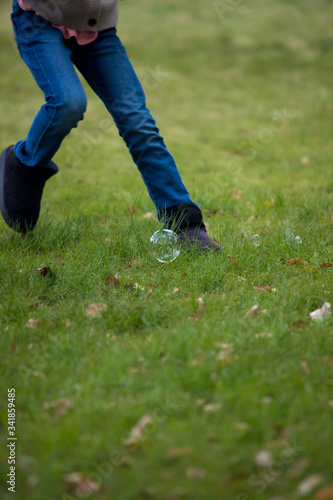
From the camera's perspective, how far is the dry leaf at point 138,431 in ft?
5.57

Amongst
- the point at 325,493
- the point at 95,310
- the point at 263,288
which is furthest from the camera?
the point at 263,288

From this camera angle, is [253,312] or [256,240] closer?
[253,312]

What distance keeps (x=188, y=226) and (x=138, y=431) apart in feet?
5.33

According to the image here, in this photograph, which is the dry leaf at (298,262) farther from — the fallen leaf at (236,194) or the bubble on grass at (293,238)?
the fallen leaf at (236,194)

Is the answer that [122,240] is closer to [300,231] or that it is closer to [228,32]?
[300,231]

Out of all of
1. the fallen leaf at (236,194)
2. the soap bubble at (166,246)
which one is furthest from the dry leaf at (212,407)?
the fallen leaf at (236,194)

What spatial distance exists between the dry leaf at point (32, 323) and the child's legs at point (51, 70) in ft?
3.79

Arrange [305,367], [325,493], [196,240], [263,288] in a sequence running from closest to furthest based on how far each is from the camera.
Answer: [325,493], [305,367], [263,288], [196,240]

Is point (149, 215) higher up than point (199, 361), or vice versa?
point (199, 361)

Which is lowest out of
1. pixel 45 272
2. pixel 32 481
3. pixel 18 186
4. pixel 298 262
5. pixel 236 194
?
pixel 236 194

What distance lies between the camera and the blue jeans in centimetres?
290

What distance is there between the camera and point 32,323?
244 centimetres

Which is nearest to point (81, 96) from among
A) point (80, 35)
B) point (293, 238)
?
point (80, 35)

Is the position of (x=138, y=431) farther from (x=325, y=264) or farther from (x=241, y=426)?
(x=325, y=264)
